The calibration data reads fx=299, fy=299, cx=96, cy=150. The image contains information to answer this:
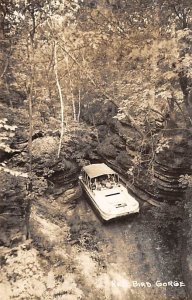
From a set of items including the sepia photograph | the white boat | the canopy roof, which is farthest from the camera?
the canopy roof

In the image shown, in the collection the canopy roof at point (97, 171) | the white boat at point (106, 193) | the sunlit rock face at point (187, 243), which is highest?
the canopy roof at point (97, 171)

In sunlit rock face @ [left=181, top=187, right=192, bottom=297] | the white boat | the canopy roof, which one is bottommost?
sunlit rock face @ [left=181, top=187, right=192, bottom=297]

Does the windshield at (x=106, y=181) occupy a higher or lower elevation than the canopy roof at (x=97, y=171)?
lower

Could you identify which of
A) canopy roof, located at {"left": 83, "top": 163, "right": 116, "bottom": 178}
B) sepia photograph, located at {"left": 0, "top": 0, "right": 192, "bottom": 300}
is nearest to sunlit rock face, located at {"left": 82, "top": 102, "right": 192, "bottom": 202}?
sepia photograph, located at {"left": 0, "top": 0, "right": 192, "bottom": 300}

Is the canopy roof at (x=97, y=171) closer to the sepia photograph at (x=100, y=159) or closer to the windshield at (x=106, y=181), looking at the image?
the sepia photograph at (x=100, y=159)

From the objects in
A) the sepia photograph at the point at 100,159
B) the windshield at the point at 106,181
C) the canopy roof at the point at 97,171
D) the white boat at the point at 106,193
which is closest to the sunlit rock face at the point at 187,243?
the sepia photograph at the point at 100,159

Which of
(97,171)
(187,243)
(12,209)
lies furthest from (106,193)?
(12,209)

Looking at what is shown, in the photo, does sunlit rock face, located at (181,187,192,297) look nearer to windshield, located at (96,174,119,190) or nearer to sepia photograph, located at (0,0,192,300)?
sepia photograph, located at (0,0,192,300)
